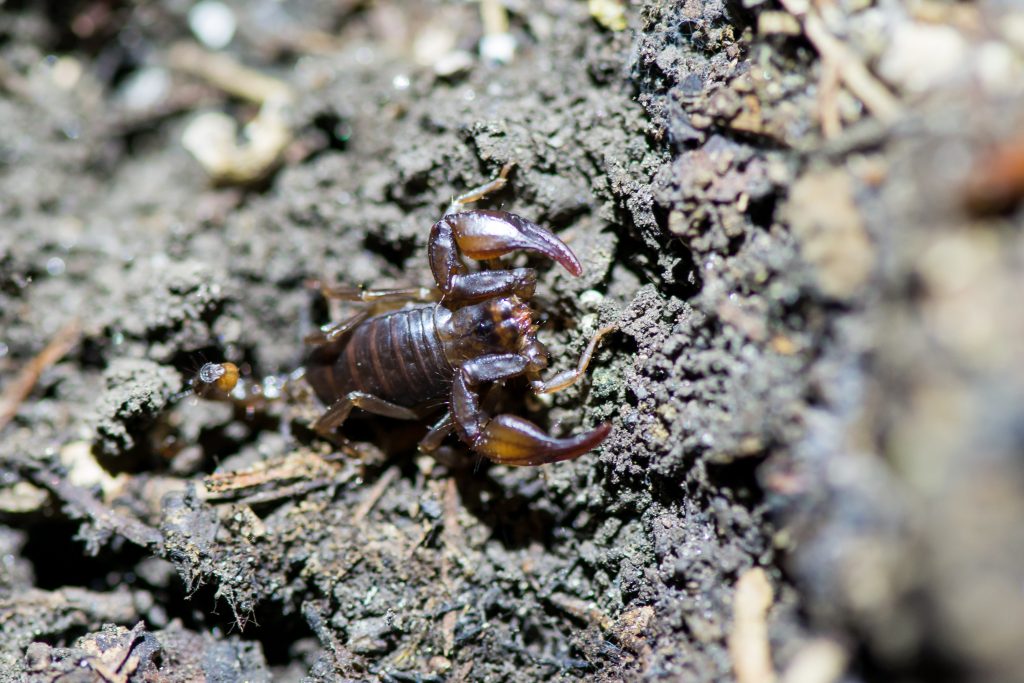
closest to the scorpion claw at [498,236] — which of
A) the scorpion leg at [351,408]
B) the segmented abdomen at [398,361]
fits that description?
the segmented abdomen at [398,361]

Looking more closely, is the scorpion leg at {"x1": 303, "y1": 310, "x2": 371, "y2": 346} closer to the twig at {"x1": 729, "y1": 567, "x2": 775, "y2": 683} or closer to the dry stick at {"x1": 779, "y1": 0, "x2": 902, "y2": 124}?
the twig at {"x1": 729, "y1": 567, "x2": 775, "y2": 683}

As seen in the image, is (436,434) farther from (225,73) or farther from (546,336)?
(225,73)

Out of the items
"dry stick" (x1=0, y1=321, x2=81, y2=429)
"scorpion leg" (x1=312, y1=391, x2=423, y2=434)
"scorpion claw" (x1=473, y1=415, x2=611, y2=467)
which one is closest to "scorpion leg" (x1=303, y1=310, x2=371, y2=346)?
"scorpion leg" (x1=312, y1=391, x2=423, y2=434)

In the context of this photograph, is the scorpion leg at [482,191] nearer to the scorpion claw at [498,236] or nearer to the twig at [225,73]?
the scorpion claw at [498,236]

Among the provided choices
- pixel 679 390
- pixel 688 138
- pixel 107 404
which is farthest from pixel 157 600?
pixel 688 138

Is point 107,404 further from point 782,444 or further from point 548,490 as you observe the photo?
point 782,444

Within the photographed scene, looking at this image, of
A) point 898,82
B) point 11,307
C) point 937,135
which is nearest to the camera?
point 937,135
